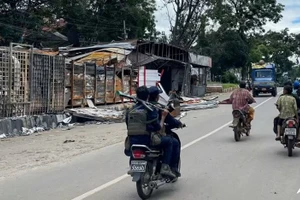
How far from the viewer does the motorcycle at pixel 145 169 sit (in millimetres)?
6602

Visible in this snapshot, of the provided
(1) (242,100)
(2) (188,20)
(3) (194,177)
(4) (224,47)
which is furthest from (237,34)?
(3) (194,177)

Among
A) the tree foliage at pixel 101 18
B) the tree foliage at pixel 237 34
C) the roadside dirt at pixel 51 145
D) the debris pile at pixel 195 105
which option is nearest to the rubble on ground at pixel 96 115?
the roadside dirt at pixel 51 145

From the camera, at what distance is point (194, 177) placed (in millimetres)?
8422

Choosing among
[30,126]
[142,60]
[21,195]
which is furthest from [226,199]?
[142,60]

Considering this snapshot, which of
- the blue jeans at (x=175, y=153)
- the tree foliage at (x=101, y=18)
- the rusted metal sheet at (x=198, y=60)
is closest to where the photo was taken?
the blue jeans at (x=175, y=153)

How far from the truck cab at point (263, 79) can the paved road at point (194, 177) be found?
2990 cm

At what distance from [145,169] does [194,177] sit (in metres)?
2.02

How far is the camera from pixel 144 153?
6.76 metres

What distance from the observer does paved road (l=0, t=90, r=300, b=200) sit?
718 cm

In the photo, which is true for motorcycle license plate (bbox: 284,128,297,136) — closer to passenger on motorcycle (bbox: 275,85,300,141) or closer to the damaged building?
passenger on motorcycle (bbox: 275,85,300,141)

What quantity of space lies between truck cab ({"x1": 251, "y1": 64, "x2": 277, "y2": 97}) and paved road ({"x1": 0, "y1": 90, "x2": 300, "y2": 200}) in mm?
29899

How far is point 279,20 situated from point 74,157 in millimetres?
64799

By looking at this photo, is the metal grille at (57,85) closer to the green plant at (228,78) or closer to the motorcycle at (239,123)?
the motorcycle at (239,123)

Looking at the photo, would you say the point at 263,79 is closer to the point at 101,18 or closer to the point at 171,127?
the point at 101,18
